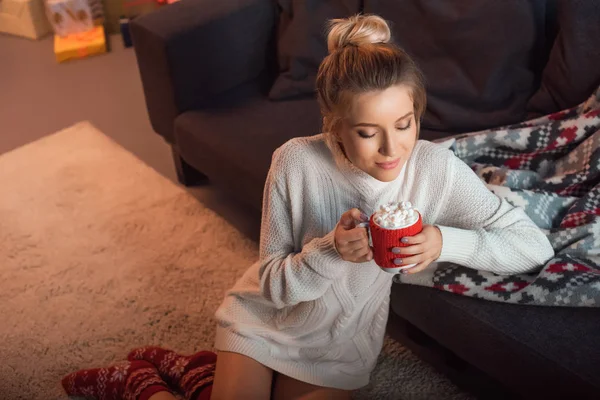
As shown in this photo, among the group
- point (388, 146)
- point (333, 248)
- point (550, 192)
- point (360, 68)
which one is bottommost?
point (550, 192)

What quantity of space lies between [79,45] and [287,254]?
8.11ft

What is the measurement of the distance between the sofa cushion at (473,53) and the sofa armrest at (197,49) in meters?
0.48

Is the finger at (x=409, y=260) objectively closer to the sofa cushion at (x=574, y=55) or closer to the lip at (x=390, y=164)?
the lip at (x=390, y=164)

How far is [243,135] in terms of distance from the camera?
1.97m

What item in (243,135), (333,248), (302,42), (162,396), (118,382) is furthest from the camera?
(302,42)

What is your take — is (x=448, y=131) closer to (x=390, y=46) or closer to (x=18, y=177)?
(x=390, y=46)

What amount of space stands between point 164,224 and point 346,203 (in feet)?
3.55

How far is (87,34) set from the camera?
341 cm

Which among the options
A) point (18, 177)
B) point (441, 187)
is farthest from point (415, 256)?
point (18, 177)

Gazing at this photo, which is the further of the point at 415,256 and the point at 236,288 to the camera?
the point at 236,288

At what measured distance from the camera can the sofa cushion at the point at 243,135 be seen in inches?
74.4

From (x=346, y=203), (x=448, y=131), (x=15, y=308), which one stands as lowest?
(x=15, y=308)

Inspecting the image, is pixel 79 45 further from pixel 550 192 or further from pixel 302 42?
pixel 550 192

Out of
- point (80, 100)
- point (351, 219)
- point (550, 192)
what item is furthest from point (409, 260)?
point (80, 100)
